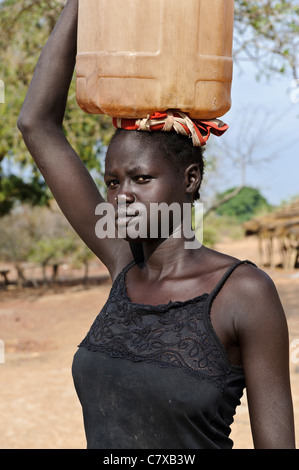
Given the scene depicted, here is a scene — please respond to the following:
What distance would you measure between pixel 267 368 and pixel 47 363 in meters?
7.00

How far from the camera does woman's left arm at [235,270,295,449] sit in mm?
1412

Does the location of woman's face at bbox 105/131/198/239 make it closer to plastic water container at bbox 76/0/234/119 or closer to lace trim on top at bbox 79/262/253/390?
plastic water container at bbox 76/0/234/119

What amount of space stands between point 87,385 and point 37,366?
6.57 meters

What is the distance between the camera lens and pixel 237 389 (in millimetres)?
1495

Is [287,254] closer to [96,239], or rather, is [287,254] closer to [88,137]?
[88,137]

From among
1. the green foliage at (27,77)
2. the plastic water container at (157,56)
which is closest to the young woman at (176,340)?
the plastic water container at (157,56)

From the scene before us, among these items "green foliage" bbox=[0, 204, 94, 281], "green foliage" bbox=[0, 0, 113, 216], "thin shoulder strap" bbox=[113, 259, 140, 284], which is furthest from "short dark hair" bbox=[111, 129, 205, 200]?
"green foliage" bbox=[0, 204, 94, 281]

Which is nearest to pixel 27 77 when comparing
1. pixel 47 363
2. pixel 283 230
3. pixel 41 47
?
pixel 41 47

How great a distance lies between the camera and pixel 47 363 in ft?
26.5

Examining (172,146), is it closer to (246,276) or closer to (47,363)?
(246,276)

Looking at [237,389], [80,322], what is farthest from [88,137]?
[237,389]

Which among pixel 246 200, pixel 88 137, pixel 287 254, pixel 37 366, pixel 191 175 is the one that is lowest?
pixel 246 200

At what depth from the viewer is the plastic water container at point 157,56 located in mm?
1447

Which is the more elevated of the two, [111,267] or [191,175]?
[191,175]
